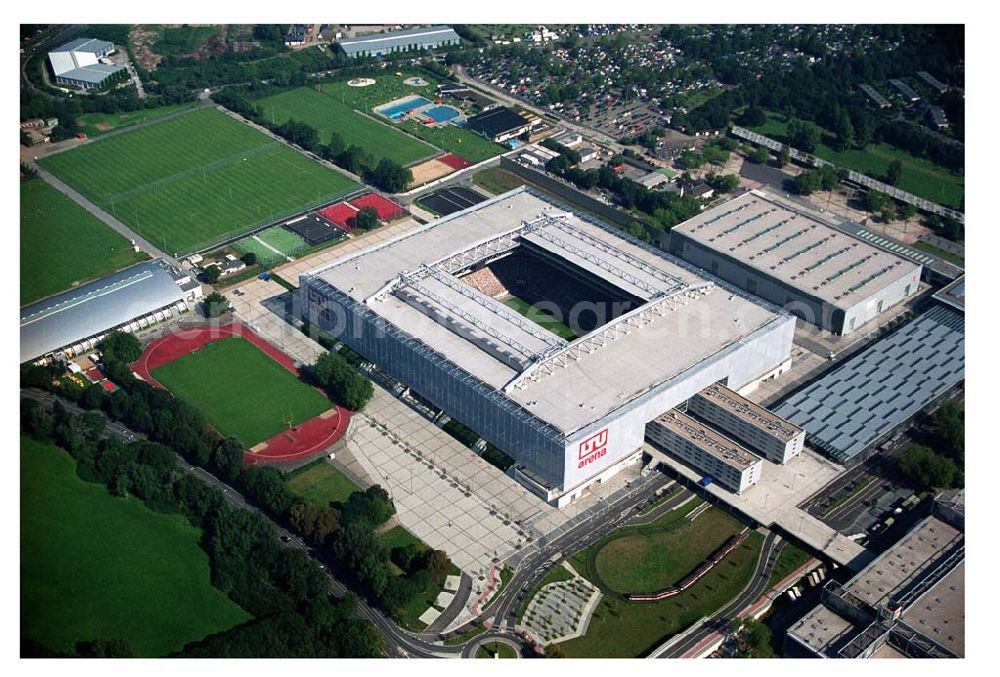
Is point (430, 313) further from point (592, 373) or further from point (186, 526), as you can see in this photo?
point (186, 526)

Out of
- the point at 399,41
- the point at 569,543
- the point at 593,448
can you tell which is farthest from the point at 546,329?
the point at 399,41

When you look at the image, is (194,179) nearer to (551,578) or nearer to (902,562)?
(551,578)

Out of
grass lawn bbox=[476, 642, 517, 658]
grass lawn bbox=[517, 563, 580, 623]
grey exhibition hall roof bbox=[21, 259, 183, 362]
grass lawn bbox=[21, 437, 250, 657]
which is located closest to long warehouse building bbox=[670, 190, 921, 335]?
grass lawn bbox=[517, 563, 580, 623]

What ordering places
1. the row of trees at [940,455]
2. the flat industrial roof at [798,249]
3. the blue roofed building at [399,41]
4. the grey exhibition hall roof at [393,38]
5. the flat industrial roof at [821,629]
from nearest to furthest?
the flat industrial roof at [821,629]
the row of trees at [940,455]
the flat industrial roof at [798,249]
the blue roofed building at [399,41]
the grey exhibition hall roof at [393,38]

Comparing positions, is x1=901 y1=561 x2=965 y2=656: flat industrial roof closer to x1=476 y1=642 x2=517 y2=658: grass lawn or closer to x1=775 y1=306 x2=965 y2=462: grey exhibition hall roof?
x1=775 y1=306 x2=965 y2=462: grey exhibition hall roof

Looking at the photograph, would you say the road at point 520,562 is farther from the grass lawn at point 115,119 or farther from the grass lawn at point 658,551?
the grass lawn at point 115,119

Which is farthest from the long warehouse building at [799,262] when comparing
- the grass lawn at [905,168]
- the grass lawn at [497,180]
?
the grass lawn at [497,180]
